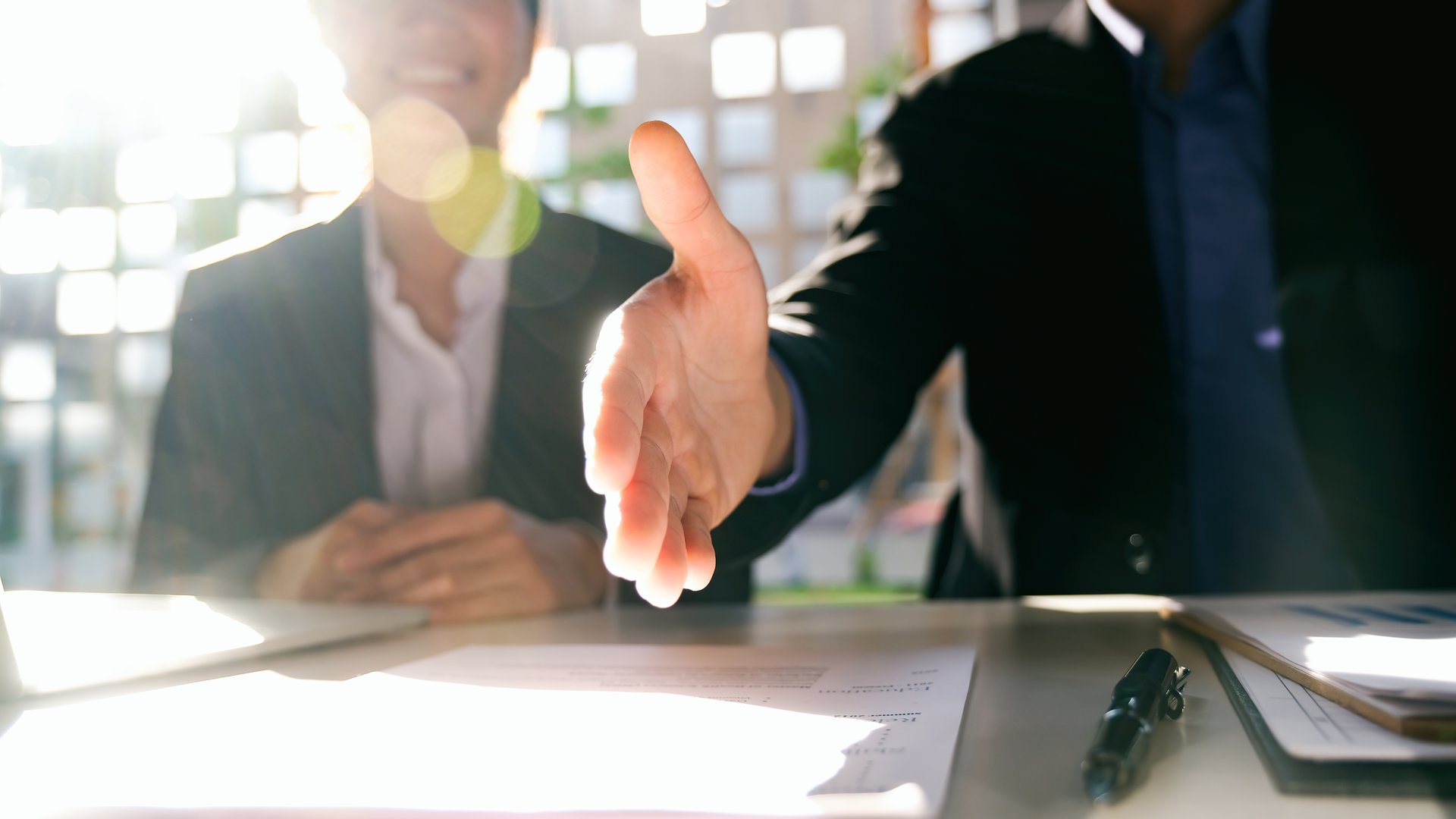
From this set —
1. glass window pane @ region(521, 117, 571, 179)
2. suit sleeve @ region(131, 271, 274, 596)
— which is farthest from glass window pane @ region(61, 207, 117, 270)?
glass window pane @ region(521, 117, 571, 179)

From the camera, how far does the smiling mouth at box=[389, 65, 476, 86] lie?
1.27 metres

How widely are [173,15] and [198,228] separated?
0.65 meters

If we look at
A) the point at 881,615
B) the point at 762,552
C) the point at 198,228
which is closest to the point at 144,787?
the point at 762,552

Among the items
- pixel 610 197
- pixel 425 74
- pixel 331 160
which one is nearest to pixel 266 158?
pixel 331 160

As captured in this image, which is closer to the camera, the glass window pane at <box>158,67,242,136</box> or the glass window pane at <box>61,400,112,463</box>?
the glass window pane at <box>158,67,242,136</box>

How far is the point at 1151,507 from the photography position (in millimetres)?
953

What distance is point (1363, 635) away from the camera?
0.44 metres

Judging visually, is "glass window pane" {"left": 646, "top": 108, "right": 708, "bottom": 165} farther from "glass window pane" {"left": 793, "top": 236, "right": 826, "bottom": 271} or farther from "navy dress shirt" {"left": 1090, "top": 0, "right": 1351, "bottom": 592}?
"navy dress shirt" {"left": 1090, "top": 0, "right": 1351, "bottom": 592}

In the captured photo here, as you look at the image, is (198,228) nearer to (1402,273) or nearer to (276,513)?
(276,513)

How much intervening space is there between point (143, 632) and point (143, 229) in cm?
102

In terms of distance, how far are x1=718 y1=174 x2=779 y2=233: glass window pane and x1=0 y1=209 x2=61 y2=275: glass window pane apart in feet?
19.5

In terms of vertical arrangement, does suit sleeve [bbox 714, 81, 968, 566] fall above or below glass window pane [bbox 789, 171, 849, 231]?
below

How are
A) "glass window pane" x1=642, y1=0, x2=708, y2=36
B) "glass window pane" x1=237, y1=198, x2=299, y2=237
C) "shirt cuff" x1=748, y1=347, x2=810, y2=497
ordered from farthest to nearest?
"glass window pane" x1=642, y1=0, x2=708, y2=36, "glass window pane" x1=237, y1=198, x2=299, y2=237, "shirt cuff" x1=748, y1=347, x2=810, y2=497

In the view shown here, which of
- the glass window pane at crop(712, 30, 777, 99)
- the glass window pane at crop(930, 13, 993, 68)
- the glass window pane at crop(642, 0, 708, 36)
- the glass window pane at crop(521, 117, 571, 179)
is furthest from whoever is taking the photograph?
the glass window pane at crop(712, 30, 777, 99)
